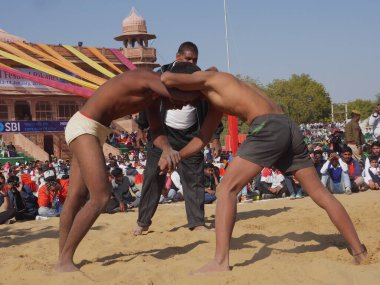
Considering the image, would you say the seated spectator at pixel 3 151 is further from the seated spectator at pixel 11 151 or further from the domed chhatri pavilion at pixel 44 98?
the domed chhatri pavilion at pixel 44 98

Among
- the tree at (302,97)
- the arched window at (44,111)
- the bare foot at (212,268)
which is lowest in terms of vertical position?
the bare foot at (212,268)

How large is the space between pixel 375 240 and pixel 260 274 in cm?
157

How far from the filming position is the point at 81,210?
13.6ft

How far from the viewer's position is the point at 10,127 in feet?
103

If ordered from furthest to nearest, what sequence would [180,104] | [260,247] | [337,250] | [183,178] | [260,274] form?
[183,178] → [260,247] → [337,250] → [180,104] → [260,274]

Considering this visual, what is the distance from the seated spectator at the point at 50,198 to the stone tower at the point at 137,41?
32180 mm

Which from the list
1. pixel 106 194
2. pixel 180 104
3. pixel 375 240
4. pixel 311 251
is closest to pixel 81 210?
pixel 106 194

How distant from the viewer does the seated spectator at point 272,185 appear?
34.2 feet

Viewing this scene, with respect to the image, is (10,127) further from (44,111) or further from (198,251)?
(198,251)

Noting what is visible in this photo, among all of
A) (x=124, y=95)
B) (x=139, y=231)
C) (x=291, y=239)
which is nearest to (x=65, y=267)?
(x=124, y=95)

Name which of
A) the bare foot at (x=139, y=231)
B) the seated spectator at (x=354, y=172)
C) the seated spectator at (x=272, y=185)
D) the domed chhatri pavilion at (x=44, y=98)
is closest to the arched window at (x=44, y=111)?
the domed chhatri pavilion at (x=44, y=98)

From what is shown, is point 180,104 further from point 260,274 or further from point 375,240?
point 375,240

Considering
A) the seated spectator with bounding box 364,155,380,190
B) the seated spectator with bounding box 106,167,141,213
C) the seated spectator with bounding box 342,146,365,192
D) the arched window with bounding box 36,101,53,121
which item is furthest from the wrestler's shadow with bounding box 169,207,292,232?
the arched window with bounding box 36,101,53,121

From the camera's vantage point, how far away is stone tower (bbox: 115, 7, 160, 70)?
136 ft
